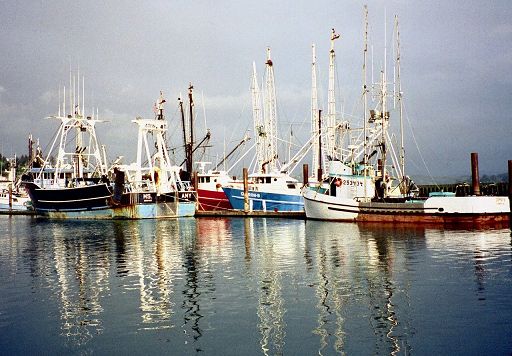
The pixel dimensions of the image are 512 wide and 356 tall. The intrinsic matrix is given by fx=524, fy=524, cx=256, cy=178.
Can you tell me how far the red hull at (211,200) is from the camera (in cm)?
6047

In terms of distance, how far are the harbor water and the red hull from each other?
30.6m

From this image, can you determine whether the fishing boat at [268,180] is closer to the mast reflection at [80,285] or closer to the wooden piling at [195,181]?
the wooden piling at [195,181]

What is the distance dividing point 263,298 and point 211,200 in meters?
46.1

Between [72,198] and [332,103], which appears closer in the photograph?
[332,103]

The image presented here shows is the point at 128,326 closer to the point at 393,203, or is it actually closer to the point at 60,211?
the point at 393,203

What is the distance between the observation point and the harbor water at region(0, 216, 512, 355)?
11.4 meters

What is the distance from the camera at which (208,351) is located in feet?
35.7

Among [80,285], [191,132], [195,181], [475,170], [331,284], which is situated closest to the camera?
[331,284]

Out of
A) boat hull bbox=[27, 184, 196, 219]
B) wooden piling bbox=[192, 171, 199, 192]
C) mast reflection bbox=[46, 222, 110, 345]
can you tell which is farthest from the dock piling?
wooden piling bbox=[192, 171, 199, 192]

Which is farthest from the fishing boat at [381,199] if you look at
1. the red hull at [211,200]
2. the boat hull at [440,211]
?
the red hull at [211,200]

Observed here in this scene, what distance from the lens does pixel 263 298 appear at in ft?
→ 50.6

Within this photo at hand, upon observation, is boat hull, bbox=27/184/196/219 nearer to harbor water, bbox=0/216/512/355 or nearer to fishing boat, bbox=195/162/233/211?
fishing boat, bbox=195/162/233/211

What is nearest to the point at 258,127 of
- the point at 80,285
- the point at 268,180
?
the point at 268,180

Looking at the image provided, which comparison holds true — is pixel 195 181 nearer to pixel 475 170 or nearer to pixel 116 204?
pixel 116 204
